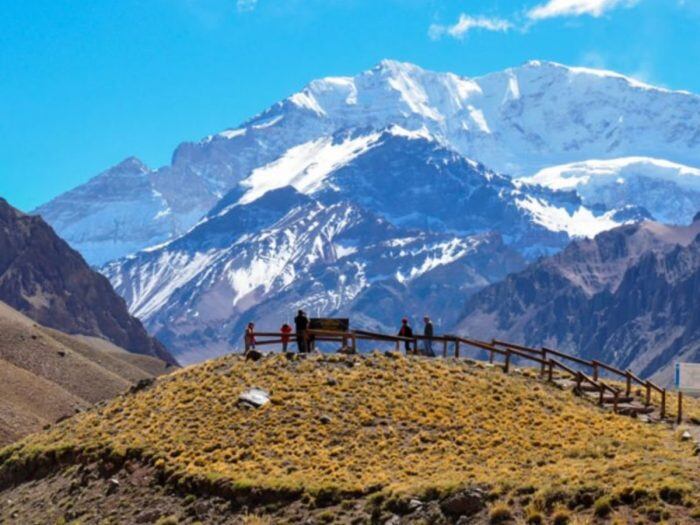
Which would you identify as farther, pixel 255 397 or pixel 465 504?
pixel 255 397

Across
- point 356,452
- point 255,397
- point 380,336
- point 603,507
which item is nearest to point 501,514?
point 603,507

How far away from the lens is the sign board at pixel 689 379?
2462 inches

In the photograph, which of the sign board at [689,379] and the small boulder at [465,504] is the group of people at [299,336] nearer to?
the sign board at [689,379]

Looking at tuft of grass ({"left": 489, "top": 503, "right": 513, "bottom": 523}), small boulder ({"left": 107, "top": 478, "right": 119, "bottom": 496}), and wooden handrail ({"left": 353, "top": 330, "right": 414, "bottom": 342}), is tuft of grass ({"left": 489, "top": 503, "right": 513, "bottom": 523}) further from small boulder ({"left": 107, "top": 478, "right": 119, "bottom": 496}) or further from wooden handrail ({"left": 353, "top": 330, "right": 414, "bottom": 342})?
wooden handrail ({"left": 353, "top": 330, "right": 414, "bottom": 342})

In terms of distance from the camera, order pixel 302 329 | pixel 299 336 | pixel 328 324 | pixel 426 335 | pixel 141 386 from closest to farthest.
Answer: pixel 141 386 < pixel 299 336 < pixel 302 329 < pixel 426 335 < pixel 328 324

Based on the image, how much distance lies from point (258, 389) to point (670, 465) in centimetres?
2044

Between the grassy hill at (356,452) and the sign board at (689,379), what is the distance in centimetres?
333

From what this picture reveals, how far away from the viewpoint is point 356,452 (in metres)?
46.7

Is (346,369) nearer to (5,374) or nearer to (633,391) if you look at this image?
(633,391)

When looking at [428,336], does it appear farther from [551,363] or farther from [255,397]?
[255,397]

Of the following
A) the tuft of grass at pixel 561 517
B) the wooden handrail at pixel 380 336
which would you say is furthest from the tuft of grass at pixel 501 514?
the wooden handrail at pixel 380 336

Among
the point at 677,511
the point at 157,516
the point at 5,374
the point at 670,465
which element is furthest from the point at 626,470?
the point at 5,374

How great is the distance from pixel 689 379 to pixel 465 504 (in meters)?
28.5

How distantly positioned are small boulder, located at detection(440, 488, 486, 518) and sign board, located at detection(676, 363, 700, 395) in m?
27.1
